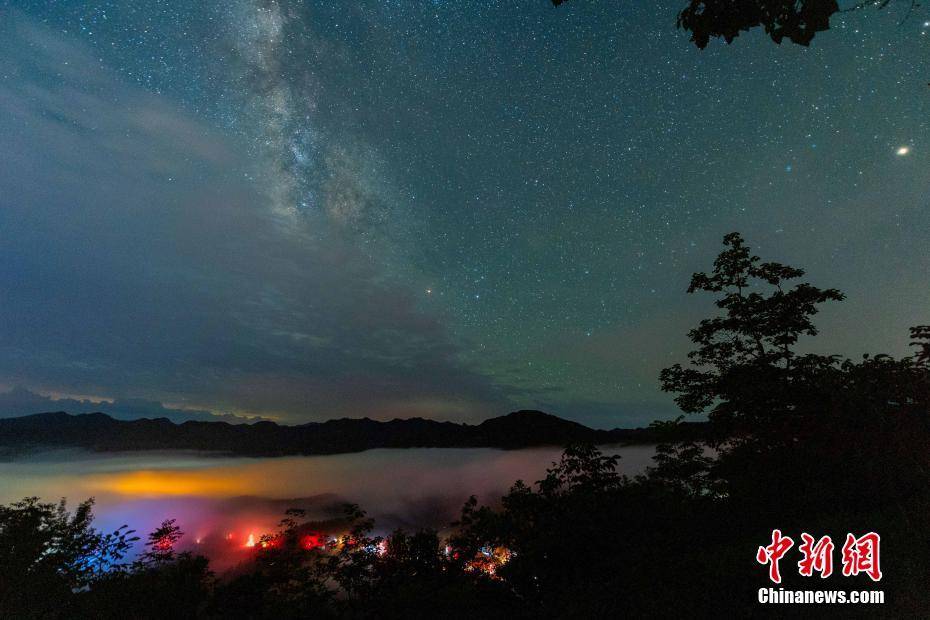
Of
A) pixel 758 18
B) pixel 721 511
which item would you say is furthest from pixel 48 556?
pixel 758 18

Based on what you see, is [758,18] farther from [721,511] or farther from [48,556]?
[48,556]

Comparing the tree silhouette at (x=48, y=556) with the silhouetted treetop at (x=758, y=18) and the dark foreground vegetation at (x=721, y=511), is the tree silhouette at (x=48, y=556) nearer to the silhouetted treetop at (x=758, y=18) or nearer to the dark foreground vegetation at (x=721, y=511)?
the dark foreground vegetation at (x=721, y=511)

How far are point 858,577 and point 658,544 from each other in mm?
4127

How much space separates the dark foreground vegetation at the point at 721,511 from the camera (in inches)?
248

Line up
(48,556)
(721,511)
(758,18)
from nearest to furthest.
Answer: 1. (758,18)
2. (721,511)
3. (48,556)

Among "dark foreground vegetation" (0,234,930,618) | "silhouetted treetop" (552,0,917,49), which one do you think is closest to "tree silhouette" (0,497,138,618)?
"dark foreground vegetation" (0,234,930,618)

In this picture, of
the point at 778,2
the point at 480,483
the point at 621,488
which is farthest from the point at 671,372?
the point at 480,483

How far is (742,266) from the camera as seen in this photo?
13.9 m

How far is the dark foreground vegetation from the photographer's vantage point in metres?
6.30

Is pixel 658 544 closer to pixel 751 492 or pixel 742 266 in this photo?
pixel 751 492

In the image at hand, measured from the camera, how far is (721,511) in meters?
11.3

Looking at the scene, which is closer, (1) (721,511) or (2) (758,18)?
(2) (758,18)

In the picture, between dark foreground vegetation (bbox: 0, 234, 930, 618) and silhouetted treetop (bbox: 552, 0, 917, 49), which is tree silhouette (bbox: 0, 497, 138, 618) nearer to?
dark foreground vegetation (bbox: 0, 234, 930, 618)

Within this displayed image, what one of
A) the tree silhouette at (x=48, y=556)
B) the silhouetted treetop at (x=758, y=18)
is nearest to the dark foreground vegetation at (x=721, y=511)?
the tree silhouette at (x=48, y=556)
